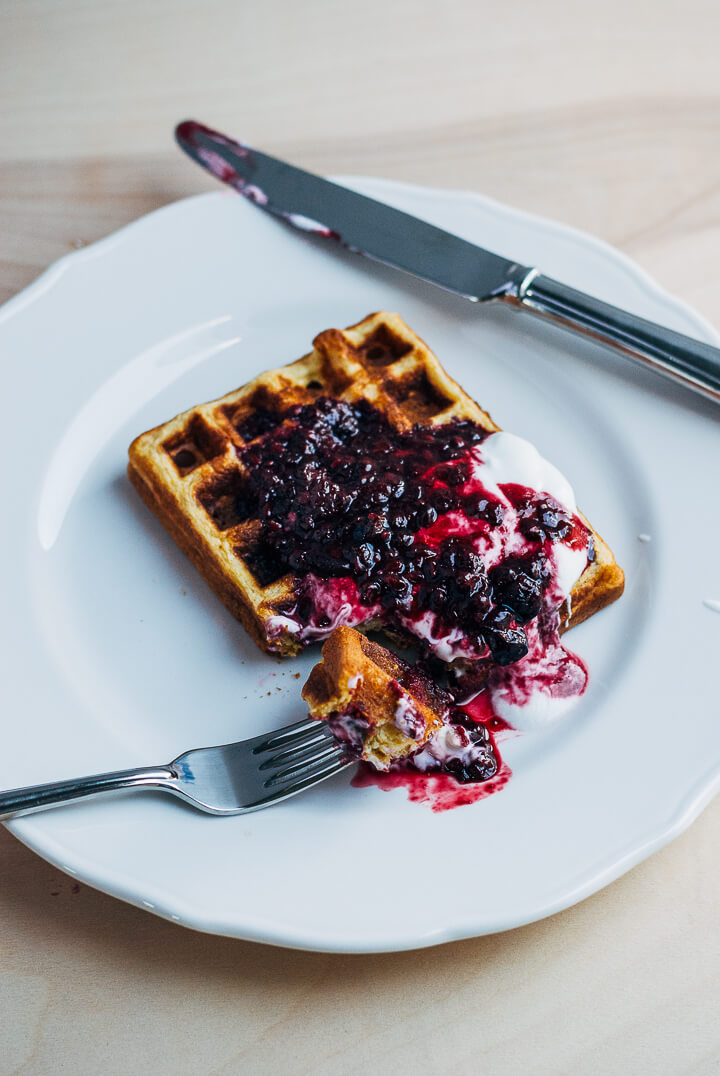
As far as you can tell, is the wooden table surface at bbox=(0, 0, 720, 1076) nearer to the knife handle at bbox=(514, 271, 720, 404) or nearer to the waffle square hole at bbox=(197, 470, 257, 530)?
the knife handle at bbox=(514, 271, 720, 404)

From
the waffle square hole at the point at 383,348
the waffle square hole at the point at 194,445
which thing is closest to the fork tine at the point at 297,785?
the waffle square hole at the point at 194,445

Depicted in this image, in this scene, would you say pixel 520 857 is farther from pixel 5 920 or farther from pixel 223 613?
pixel 5 920

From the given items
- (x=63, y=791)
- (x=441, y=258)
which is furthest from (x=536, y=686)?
(x=441, y=258)

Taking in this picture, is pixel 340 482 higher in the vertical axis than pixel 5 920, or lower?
higher

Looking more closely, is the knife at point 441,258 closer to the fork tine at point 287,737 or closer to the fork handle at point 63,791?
the fork tine at point 287,737

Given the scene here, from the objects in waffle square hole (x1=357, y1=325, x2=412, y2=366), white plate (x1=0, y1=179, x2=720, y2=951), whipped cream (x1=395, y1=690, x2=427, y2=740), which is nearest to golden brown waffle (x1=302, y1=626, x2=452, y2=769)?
whipped cream (x1=395, y1=690, x2=427, y2=740)

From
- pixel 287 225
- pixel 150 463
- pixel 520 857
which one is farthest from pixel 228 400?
pixel 520 857

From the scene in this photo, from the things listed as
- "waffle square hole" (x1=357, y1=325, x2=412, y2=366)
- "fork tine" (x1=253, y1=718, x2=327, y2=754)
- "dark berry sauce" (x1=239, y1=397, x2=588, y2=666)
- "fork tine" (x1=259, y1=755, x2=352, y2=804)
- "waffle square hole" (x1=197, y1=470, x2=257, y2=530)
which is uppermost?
"waffle square hole" (x1=357, y1=325, x2=412, y2=366)
